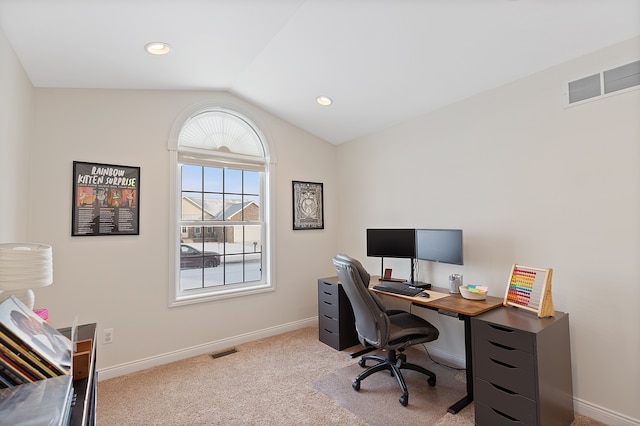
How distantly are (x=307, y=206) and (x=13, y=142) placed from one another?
2.64 metres

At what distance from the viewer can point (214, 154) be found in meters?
3.27

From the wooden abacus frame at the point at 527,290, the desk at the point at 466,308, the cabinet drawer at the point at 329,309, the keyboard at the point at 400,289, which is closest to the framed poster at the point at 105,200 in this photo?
the cabinet drawer at the point at 329,309

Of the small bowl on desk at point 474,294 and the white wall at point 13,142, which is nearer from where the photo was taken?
the white wall at point 13,142

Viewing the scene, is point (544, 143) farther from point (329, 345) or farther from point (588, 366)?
point (329, 345)

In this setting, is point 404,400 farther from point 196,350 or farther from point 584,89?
point 584,89

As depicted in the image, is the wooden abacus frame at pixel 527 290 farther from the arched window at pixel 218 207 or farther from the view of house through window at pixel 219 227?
the view of house through window at pixel 219 227

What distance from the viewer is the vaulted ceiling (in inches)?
69.9

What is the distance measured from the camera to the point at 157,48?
220cm

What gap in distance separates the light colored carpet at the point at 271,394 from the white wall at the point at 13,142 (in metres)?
1.39

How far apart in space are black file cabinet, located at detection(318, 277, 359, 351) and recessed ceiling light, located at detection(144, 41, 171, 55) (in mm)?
2476

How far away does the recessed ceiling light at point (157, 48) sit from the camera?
7.02 feet

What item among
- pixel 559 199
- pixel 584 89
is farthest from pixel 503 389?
pixel 584 89

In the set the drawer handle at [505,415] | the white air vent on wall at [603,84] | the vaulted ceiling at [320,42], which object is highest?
the vaulted ceiling at [320,42]

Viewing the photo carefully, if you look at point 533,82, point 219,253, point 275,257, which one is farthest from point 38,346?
point 533,82
